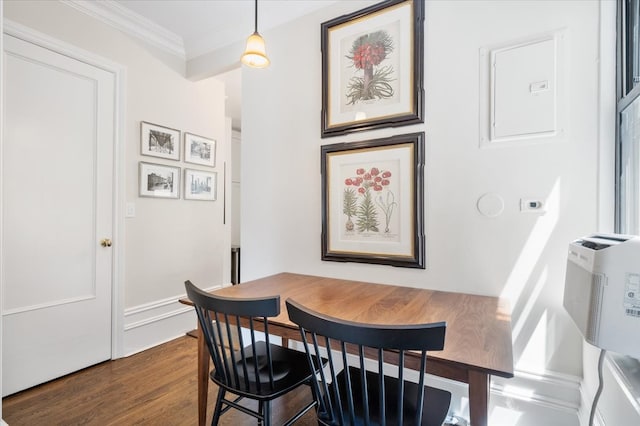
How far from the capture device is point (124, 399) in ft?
6.39

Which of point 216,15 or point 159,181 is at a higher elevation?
point 216,15

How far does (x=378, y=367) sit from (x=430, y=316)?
1.46 ft

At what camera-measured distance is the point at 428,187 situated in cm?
176

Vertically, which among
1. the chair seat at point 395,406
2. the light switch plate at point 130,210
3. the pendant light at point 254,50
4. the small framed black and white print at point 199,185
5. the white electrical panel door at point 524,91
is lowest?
the chair seat at point 395,406

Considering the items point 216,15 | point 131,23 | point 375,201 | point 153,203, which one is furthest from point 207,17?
point 375,201

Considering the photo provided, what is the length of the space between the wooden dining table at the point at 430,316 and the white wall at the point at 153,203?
134cm

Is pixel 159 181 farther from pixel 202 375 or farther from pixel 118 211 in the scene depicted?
pixel 202 375

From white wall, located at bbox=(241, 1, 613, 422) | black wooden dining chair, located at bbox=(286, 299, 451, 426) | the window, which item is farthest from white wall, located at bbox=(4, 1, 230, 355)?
the window

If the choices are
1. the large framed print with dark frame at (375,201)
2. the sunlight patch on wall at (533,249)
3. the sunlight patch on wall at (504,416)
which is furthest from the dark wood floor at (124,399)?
the sunlight patch on wall at (533,249)

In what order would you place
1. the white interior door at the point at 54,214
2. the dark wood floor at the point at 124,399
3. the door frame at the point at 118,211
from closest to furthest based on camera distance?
the dark wood floor at the point at 124,399 < the white interior door at the point at 54,214 < the door frame at the point at 118,211

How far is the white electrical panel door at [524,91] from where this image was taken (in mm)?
1473

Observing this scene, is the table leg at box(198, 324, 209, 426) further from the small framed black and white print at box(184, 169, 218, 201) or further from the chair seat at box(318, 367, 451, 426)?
the small framed black and white print at box(184, 169, 218, 201)

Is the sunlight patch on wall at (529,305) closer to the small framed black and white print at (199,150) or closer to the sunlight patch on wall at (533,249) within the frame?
the sunlight patch on wall at (533,249)

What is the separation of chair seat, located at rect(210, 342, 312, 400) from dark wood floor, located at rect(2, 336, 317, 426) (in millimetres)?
526
